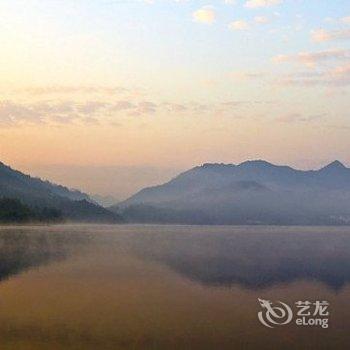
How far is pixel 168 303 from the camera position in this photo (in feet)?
93.0

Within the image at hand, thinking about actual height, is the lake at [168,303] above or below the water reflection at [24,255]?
below

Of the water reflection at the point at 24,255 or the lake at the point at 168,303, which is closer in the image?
the lake at the point at 168,303

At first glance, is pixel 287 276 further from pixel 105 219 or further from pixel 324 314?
pixel 105 219

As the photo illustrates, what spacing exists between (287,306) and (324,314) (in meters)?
2.87

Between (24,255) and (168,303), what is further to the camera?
(24,255)

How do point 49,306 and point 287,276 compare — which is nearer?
point 49,306

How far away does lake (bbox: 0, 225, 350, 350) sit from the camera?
20.8 metres

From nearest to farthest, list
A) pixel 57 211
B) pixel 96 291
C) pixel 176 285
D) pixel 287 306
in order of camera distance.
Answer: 1. pixel 287 306
2. pixel 96 291
3. pixel 176 285
4. pixel 57 211

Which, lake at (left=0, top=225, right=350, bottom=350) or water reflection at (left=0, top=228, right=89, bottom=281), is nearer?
lake at (left=0, top=225, right=350, bottom=350)

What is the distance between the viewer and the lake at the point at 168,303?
68.3 ft

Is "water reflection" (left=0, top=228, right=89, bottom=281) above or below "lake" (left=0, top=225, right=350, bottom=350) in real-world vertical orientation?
above

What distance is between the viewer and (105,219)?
531 ft

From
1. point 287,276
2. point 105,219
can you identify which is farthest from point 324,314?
Answer: point 105,219

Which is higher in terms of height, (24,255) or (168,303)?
(24,255)
